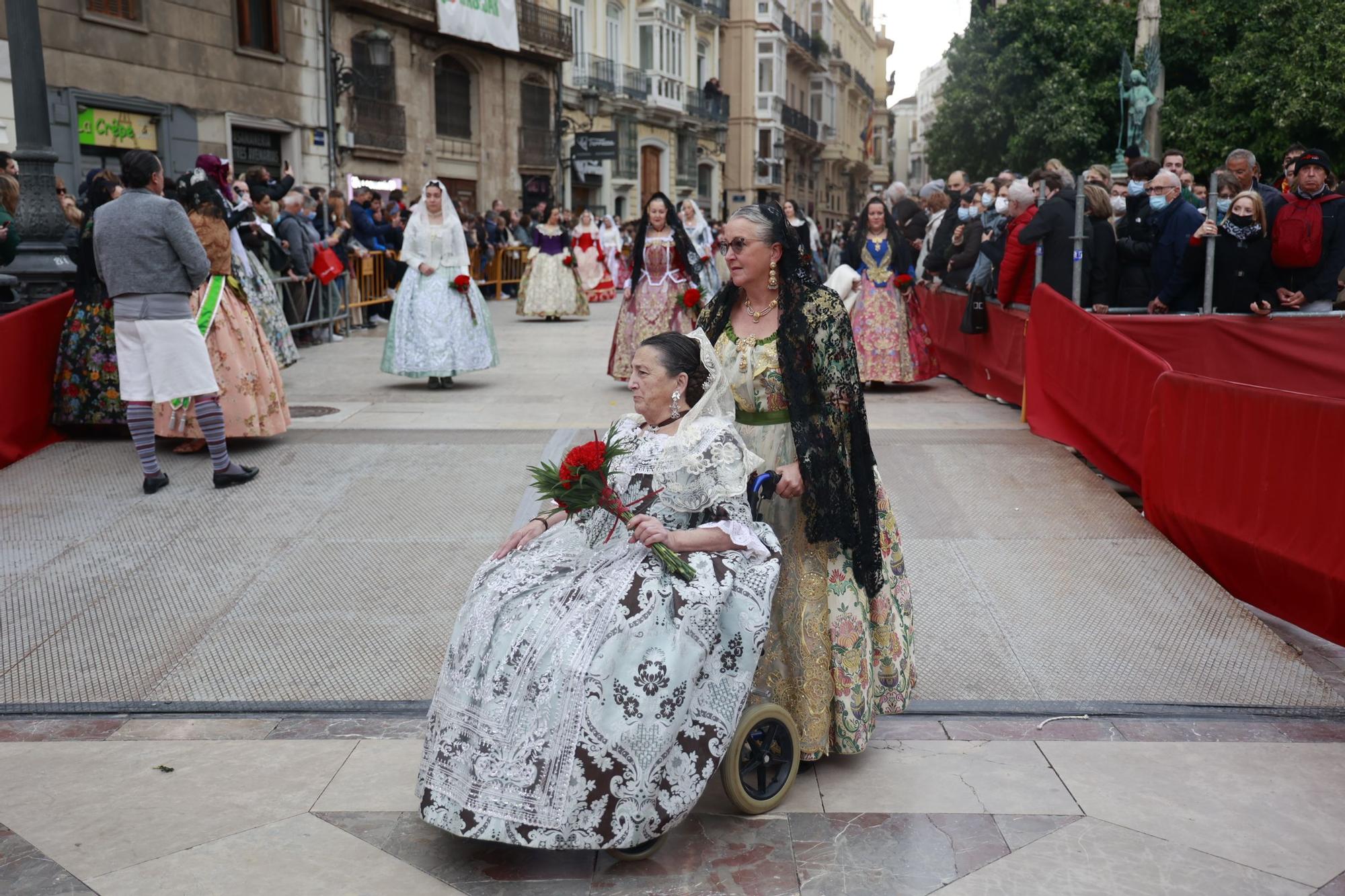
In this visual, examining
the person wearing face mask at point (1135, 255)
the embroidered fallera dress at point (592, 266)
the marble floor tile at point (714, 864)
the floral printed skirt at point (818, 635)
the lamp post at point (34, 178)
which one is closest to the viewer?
the marble floor tile at point (714, 864)

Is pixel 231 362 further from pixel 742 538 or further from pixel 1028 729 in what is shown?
pixel 1028 729

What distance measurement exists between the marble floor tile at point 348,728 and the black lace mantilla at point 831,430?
155cm

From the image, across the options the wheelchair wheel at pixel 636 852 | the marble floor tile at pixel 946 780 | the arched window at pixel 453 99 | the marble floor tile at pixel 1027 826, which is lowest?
the marble floor tile at pixel 946 780

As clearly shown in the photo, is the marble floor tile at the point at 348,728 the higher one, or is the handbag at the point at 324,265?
Answer: the handbag at the point at 324,265

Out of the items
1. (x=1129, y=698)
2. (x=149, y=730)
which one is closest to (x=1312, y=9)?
(x=1129, y=698)

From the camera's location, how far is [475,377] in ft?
38.1

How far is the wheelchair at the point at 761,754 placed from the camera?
3.40 m

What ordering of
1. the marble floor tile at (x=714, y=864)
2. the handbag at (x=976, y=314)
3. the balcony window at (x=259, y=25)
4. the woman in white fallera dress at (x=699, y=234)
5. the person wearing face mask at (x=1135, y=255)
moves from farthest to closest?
the balcony window at (x=259, y=25) → the woman in white fallera dress at (x=699, y=234) → the handbag at (x=976, y=314) → the person wearing face mask at (x=1135, y=255) → the marble floor tile at (x=714, y=864)

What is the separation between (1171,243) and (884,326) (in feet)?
9.26

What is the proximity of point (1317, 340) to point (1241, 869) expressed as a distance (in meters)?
5.22

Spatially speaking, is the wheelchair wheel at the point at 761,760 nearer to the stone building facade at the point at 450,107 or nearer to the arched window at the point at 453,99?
the stone building facade at the point at 450,107

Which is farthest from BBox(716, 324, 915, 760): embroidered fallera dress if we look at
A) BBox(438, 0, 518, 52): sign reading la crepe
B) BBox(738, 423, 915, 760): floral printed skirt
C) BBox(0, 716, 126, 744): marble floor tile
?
BBox(438, 0, 518, 52): sign reading la crepe

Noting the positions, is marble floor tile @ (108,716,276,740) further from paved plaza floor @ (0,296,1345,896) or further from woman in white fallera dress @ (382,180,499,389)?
woman in white fallera dress @ (382,180,499,389)

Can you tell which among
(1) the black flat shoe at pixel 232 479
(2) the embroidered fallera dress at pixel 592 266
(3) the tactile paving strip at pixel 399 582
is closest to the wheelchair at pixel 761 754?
(3) the tactile paving strip at pixel 399 582
